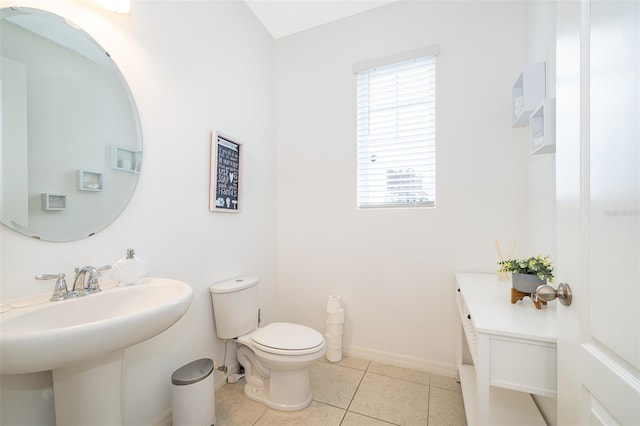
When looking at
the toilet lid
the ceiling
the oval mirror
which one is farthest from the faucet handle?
the ceiling

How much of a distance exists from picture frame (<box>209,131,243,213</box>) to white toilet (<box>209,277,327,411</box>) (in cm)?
53

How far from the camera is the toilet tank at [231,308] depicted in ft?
5.36

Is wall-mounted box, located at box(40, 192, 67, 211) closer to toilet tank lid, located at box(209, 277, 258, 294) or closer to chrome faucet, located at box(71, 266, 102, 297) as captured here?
chrome faucet, located at box(71, 266, 102, 297)

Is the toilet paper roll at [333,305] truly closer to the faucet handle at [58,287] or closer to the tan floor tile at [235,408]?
the tan floor tile at [235,408]

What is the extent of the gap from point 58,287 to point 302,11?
93.2 inches

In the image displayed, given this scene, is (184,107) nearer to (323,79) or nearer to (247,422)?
(323,79)

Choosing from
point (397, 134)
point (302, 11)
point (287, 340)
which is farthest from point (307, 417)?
point (302, 11)

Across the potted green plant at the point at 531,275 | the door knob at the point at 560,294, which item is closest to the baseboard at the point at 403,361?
the potted green plant at the point at 531,275

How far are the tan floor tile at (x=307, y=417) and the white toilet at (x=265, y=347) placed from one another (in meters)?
0.03

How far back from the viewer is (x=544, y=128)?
1.17 meters

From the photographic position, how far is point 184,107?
151 centimetres

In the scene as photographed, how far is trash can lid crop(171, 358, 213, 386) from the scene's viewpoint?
127 cm

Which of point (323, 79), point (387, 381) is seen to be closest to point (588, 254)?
point (387, 381)

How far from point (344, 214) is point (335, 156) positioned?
1.64 feet
